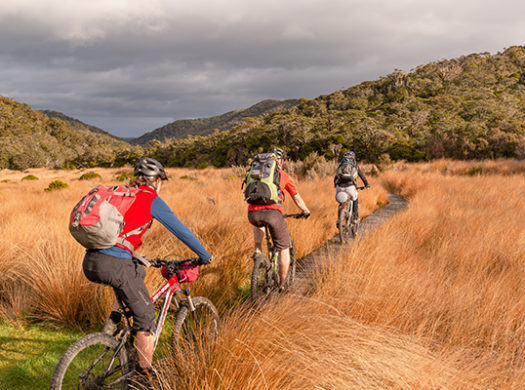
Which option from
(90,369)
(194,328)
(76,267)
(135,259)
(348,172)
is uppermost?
(348,172)

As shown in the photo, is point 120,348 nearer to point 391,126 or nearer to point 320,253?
point 320,253

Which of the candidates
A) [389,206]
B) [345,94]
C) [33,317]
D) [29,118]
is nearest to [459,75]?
[345,94]

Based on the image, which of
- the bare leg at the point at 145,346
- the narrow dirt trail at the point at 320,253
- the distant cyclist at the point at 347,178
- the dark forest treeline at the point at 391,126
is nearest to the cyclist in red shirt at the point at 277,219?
the narrow dirt trail at the point at 320,253

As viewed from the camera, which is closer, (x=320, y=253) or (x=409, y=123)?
(x=320, y=253)

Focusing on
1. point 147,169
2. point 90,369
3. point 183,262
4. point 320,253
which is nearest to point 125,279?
point 183,262

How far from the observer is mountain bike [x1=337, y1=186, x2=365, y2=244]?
247 inches

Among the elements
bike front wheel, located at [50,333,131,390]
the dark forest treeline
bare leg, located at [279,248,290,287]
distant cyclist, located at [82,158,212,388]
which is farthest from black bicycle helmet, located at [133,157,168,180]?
the dark forest treeline

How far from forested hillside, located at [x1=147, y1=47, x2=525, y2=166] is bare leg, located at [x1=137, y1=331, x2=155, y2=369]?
28495 millimetres

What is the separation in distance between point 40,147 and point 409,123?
86597 mm

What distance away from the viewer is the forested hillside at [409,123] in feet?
→ 92.7

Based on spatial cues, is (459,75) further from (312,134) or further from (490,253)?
(490,253)

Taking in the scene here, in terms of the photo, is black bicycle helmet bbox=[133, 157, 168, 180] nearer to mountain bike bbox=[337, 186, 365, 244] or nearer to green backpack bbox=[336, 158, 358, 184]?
mountain bike bbox=[337, 186, 365, 244]

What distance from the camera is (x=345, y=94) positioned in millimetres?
83062

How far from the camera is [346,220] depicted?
6.68 meters
